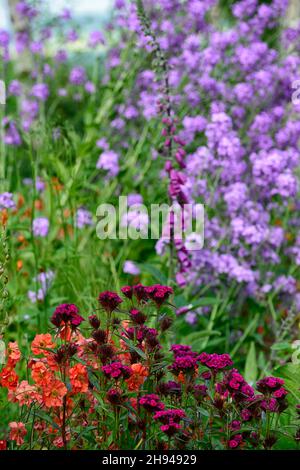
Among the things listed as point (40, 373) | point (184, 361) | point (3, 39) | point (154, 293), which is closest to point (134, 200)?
point (3, 39)

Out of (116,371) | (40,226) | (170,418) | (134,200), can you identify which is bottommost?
(170,418)

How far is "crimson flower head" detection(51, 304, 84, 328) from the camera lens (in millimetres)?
2314

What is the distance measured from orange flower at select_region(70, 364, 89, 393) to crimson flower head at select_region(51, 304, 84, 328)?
147 mm

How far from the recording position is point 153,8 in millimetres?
5316

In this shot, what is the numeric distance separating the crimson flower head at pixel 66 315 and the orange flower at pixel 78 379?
0.48ft

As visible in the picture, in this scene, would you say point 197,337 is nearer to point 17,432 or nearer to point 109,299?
point 109,299

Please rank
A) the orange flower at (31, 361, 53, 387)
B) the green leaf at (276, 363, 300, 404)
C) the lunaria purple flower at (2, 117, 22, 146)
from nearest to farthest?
the orange flower at (31, 361, 53, 387), the green leaf at (276, 363, 300, 404), the lunaria purple flower at (2, 117, 22, 146)

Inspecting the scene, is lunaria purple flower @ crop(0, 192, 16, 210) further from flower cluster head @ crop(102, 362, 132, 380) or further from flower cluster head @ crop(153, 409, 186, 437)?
flower cluster head @ crop(153, 409, 186, 437)

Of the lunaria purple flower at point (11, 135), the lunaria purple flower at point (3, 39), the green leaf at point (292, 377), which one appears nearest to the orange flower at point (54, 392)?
the green leaf at point (292, 377)

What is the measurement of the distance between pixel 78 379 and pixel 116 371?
243 millimetres

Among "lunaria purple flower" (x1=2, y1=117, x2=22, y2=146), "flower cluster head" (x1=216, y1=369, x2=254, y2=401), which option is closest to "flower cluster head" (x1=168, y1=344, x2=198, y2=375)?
"flower cluster head" (x1=216, y1=369, x2=254, y2=401)

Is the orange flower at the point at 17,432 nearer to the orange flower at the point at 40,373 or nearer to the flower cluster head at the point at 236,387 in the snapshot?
the orange flower at the point at 40,373

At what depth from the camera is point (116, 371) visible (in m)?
2.21

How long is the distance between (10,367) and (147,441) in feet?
1.64
